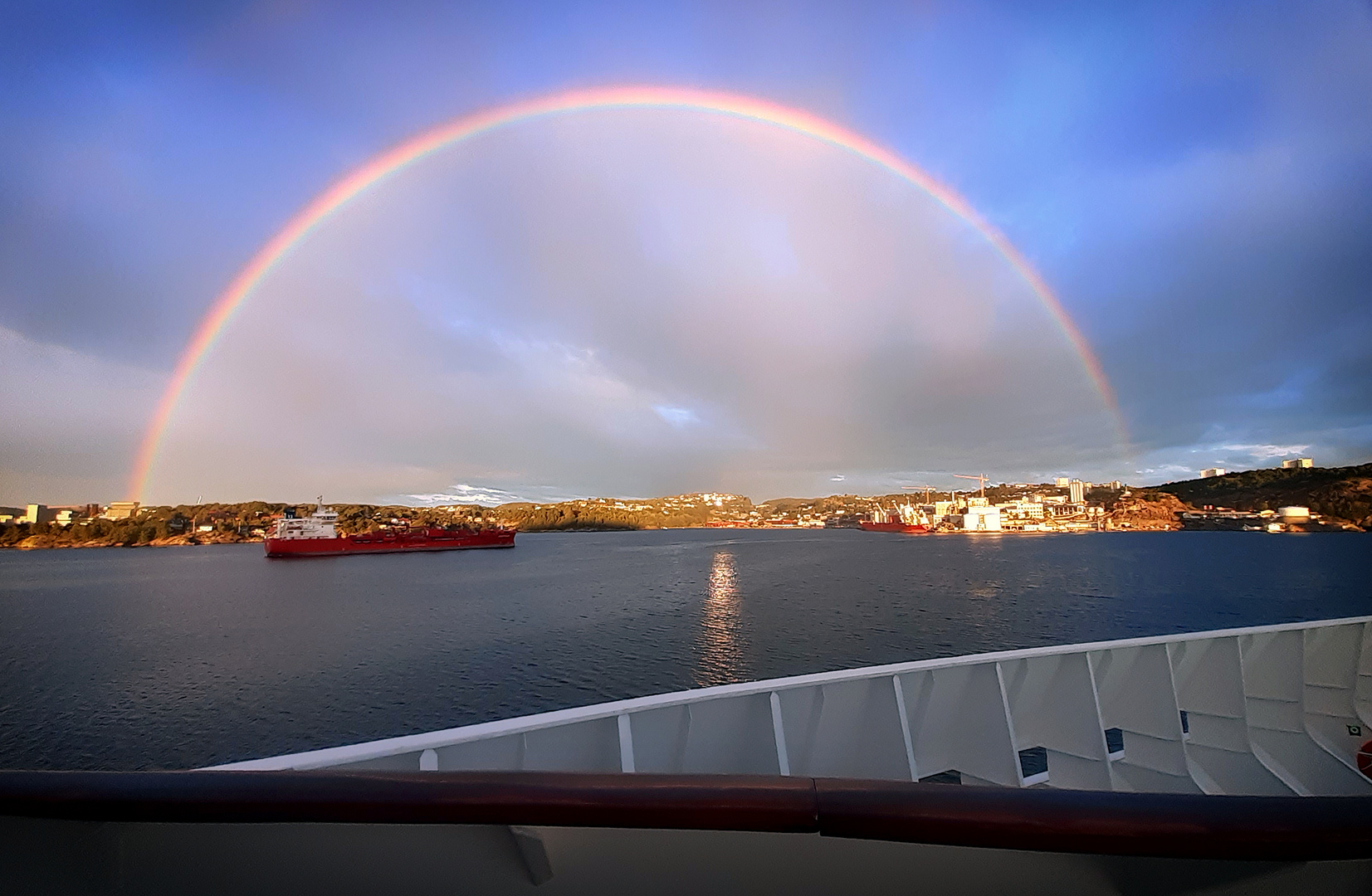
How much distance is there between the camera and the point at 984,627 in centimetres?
2769

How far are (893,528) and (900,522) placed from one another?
240cm

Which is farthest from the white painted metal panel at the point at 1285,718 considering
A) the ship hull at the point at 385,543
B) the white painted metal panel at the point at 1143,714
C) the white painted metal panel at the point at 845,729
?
the ship hull at the point at 385,543

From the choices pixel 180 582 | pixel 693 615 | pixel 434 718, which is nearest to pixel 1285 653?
pixel 434 718

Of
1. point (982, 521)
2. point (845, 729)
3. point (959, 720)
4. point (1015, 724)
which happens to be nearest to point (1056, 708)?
point (1015, 724)

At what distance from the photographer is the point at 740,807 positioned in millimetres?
874

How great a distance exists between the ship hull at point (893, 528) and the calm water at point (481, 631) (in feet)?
214

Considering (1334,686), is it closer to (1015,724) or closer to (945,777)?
(1015,724)

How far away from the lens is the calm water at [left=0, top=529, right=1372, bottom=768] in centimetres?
1645

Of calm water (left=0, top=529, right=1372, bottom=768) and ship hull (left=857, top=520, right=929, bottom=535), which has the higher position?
ship hull (left=857, top=520, right=929, bottom=535)

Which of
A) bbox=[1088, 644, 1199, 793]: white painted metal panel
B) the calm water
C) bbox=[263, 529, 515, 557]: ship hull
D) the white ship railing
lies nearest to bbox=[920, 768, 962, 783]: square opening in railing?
the white ship railing

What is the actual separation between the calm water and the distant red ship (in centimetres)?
6660

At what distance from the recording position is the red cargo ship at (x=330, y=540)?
75.1 metres

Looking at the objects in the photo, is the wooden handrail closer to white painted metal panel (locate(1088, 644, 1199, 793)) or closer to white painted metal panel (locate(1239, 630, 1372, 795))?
white painted metal panel (locate(1088, 644, 1199, 793))

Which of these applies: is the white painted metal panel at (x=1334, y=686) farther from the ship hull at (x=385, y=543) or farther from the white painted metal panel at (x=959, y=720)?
the ship hull at (x=385, y=543)
